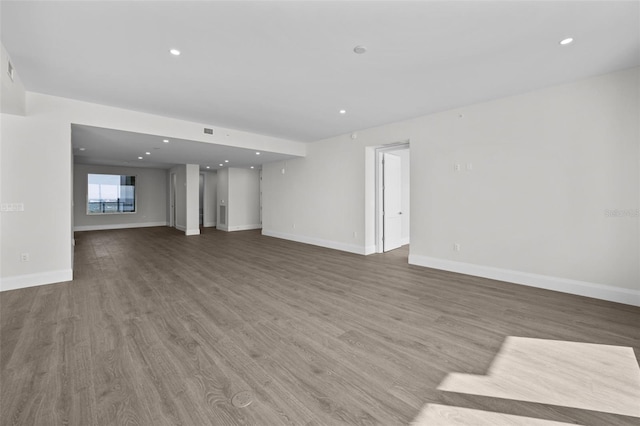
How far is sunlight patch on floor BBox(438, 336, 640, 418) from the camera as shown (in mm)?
1750

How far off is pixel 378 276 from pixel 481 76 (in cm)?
318

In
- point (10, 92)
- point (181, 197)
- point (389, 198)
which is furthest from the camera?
point (181, 197)

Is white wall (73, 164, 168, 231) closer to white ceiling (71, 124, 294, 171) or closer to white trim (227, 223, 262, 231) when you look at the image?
white ceiling (71, 124, 294, 171)

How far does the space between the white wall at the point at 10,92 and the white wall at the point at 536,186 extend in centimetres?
547

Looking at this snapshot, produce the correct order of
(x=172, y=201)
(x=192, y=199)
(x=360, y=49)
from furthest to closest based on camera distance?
1. (x=172, y=201)
2. (x=192, y=199)
3. (x=360, y=49)

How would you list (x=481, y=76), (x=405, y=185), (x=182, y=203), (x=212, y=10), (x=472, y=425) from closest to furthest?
1. (x=472, y=425)
2. (x=212, y=10)
3. (x=481, y=76)
4. (x=405, y=185)
5. (x=182, y=203)

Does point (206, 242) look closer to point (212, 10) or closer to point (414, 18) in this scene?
point (212, 10)

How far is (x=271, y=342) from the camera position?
2434mm

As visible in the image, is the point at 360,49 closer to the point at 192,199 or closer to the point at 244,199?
the point at 192,199

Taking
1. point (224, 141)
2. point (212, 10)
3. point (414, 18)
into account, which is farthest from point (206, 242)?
point (414, 18)

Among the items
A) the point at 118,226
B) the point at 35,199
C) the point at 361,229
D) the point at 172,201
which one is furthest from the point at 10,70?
the point at 118,226

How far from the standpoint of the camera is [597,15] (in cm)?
232

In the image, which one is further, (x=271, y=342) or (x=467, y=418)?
(x=271, y=342)

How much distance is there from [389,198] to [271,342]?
4.93 metres
